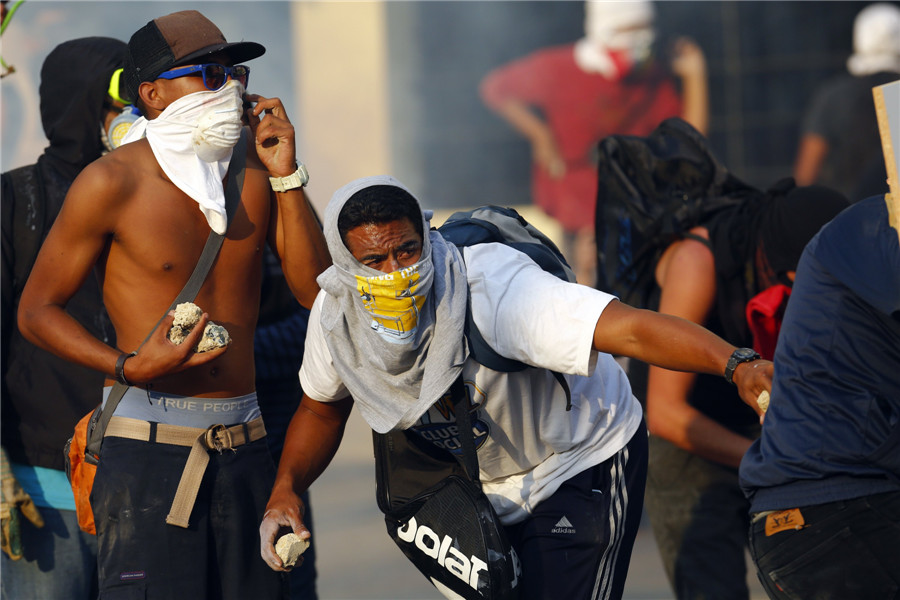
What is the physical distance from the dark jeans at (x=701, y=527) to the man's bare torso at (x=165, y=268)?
1.66m

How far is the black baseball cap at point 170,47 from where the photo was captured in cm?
305

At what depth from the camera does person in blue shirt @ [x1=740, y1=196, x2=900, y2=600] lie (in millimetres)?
2455

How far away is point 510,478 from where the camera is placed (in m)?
3.08

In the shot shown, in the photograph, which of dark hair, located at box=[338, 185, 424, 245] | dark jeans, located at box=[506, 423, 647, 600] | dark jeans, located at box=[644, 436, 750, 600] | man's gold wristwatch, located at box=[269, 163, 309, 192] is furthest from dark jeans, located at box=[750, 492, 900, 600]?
man's gold wristwatch, located at box=[269, 163, 309, 192]

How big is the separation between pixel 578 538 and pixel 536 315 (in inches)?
27.5

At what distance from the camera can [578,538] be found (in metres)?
3.02

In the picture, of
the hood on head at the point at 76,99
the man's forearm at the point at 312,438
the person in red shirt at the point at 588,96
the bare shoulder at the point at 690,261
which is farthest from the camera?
the person in red shirt at the point at 588,96

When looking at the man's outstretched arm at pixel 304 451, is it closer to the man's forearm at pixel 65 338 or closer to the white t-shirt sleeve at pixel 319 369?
the white t-shirt sleeve at pixel 319 369

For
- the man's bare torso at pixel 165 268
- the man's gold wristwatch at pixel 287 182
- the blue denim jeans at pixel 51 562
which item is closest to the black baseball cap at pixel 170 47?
the man's bare torso at pixel 165 268

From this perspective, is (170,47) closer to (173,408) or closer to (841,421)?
(173,408)

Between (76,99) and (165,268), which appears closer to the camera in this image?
(165,268)

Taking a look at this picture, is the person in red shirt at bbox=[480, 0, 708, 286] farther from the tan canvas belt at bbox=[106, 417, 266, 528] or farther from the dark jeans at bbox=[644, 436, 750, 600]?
the tan canvas belt at bbox=[106, 417, 266, 528]

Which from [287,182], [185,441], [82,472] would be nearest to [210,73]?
[287,182]

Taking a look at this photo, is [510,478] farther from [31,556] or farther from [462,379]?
[31,556]
